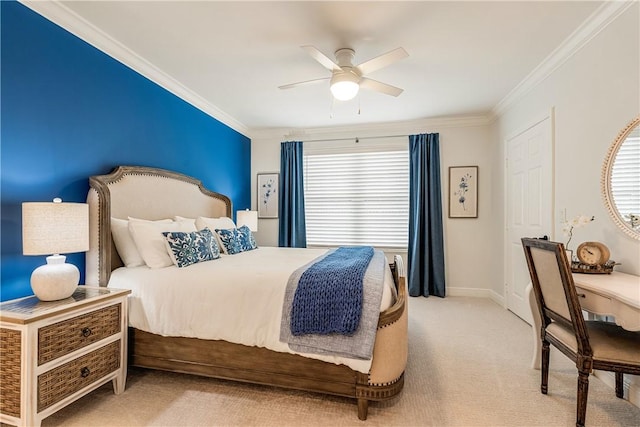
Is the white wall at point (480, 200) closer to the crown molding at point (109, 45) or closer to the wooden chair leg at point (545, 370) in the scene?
the wooden chair leg at point (545, 370)

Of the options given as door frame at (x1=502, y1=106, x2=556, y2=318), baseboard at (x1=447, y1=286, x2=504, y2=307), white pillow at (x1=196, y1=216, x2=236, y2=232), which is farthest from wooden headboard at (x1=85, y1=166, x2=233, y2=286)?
door frame at (x1=502, y1=106, x2=556, y2=318)

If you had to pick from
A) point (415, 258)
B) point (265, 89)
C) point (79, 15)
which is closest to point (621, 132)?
point (415, 258)

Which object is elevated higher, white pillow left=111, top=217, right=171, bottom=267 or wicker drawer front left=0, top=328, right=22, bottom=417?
white pillow left=111, top=217, right=171, bottom=267

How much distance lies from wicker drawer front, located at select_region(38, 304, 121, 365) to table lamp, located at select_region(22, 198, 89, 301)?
0.71 feet

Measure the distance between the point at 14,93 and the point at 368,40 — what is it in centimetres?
246

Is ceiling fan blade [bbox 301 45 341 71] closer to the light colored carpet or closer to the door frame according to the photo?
Answer: the door frame

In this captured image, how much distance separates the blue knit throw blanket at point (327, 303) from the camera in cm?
182

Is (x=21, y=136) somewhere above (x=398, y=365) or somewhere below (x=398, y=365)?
above

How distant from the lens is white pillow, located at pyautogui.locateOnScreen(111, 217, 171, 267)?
2.49m

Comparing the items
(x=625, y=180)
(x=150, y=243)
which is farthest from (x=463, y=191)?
(x=150, y=243)

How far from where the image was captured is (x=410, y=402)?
2.00 metres

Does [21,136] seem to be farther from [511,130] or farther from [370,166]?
[511,130]

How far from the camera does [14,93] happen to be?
6.41 feet

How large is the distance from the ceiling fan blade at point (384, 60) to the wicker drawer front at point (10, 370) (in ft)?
8.89
